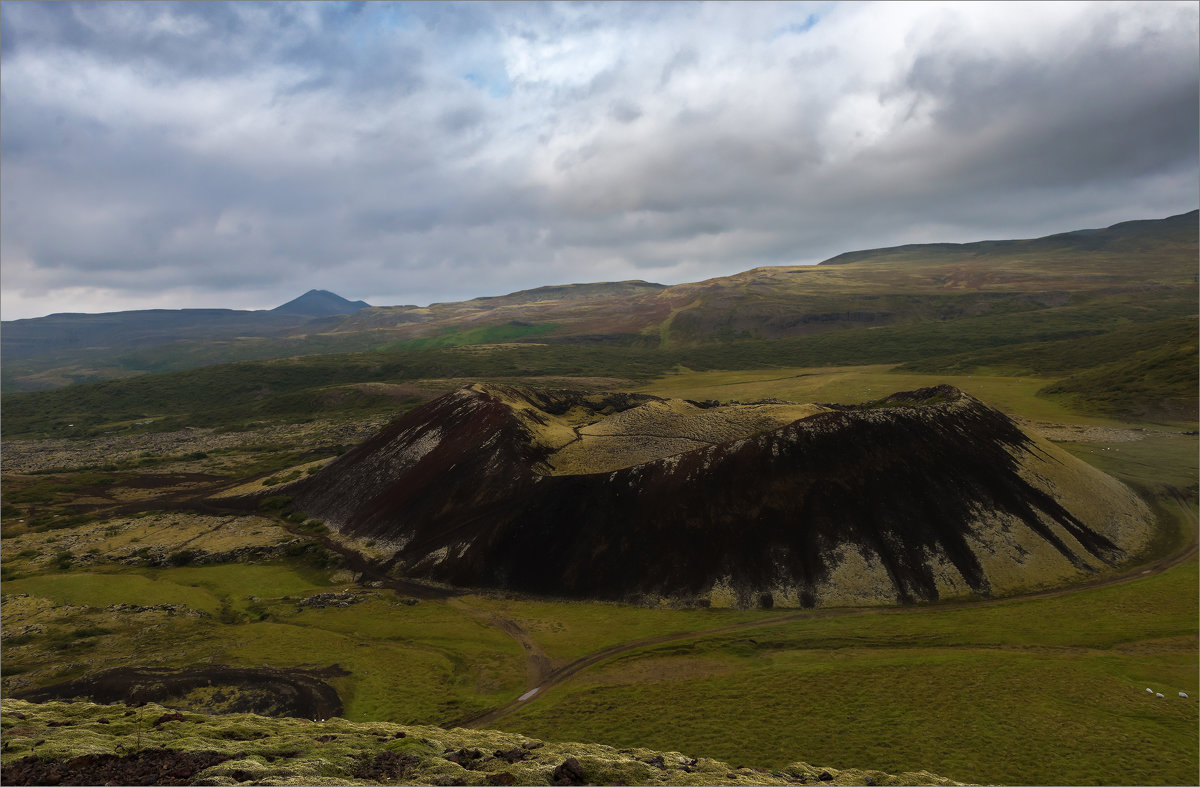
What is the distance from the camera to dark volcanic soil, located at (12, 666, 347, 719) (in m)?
31.2

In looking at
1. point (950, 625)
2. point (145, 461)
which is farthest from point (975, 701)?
point (145, 461)

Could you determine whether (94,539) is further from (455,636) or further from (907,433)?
(907,433)

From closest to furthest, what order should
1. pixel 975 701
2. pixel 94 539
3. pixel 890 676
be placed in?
pixel 975 701 < pixel 890 676 < pixel 94 539

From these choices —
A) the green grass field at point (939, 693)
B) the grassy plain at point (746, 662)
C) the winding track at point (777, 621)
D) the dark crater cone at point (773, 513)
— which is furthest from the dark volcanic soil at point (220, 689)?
the dark crater cone at point (773, 513)

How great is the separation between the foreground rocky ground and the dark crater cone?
77.5 feet

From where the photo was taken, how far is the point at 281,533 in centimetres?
6178

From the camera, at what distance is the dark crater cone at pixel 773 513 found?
42.4 meters

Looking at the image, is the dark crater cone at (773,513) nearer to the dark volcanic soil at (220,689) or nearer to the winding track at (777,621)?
the winding track at (777,621)

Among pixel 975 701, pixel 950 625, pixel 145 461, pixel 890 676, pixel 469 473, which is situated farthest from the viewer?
pixel 145 461

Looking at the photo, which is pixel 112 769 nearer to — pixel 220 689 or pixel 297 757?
pixel 297 757

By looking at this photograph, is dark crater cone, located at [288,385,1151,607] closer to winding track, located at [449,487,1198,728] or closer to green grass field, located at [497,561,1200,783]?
winding track, located at [449,487,1198,728]

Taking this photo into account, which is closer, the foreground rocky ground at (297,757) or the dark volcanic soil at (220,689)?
the foreground rocky ground at (297,757)

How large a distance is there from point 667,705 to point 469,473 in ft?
115

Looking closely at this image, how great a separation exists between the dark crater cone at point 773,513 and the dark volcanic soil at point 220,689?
16.4 meters
